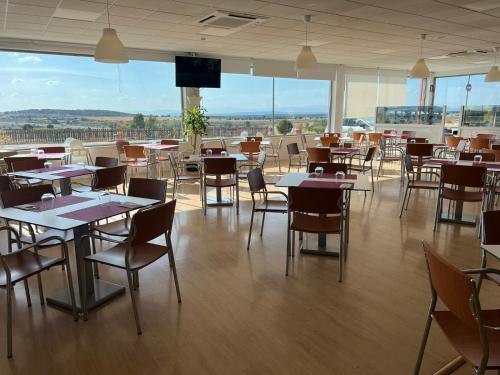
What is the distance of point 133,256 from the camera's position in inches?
107

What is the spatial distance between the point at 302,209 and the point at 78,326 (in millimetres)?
1931

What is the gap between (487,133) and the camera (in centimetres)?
980

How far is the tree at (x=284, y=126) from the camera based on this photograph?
11.6 metres

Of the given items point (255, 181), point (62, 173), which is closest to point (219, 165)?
point (255, 181)

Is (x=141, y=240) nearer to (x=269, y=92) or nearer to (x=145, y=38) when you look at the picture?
(x=145, y=38)

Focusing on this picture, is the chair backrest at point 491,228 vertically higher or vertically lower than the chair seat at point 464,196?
higher

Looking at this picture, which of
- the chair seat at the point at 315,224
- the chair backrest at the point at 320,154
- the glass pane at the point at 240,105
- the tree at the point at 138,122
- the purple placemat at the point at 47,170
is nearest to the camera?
the chair seat at the point at 315,224

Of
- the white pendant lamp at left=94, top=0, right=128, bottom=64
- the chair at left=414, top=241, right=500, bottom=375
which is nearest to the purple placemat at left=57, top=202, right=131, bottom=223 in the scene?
the white pendant lamp at left=94, top=0, right=128, bottom=64

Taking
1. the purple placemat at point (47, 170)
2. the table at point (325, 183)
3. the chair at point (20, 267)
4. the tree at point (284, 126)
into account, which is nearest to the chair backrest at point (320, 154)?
the table at point (325, 183)

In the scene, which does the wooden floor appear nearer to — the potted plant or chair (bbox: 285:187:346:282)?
chair (bbox: 285:187:346:282)

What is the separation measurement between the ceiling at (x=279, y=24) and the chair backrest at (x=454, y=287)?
402 centimetres

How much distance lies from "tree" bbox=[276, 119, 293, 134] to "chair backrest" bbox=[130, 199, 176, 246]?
30.0 ft

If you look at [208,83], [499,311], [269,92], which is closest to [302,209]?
[499,311]

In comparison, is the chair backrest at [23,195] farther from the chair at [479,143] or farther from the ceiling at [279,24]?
the chair at [479,143]
